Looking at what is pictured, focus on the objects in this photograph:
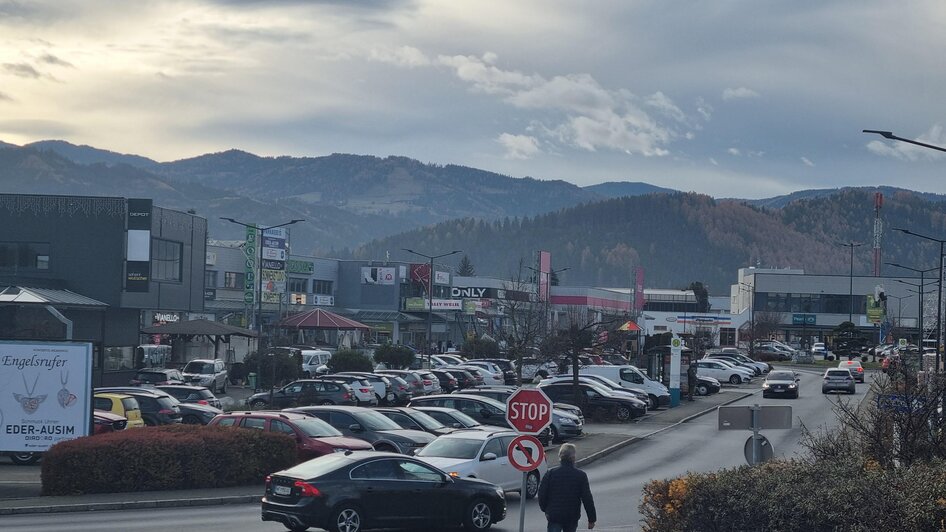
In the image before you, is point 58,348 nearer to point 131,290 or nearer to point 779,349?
point 131,290

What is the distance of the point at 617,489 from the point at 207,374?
3065cm

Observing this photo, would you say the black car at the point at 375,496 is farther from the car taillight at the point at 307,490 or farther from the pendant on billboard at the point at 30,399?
the pendant on billboard at the point at 30,399

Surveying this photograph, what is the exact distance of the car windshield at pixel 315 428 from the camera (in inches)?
1001

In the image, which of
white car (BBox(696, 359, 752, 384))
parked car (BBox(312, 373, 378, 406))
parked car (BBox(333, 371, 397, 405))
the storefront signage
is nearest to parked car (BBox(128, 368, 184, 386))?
parked car (BBox(333, 371, 397, 405))

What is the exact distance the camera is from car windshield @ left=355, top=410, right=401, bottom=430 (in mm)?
27391

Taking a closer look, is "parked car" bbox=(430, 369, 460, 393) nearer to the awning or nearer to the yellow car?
the awning

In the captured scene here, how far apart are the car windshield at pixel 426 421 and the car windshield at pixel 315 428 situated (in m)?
3.85

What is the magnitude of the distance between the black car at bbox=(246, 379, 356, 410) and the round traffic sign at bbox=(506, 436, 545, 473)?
75.5 ft

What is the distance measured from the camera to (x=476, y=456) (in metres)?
21.4

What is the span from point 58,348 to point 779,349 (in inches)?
3248

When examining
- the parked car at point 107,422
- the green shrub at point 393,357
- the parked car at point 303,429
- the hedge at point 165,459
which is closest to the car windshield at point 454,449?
the parked car at point 303,429

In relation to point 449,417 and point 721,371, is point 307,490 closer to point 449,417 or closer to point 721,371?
point 449,417

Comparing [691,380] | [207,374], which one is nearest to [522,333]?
[691,380]

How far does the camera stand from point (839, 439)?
65.2 ft
